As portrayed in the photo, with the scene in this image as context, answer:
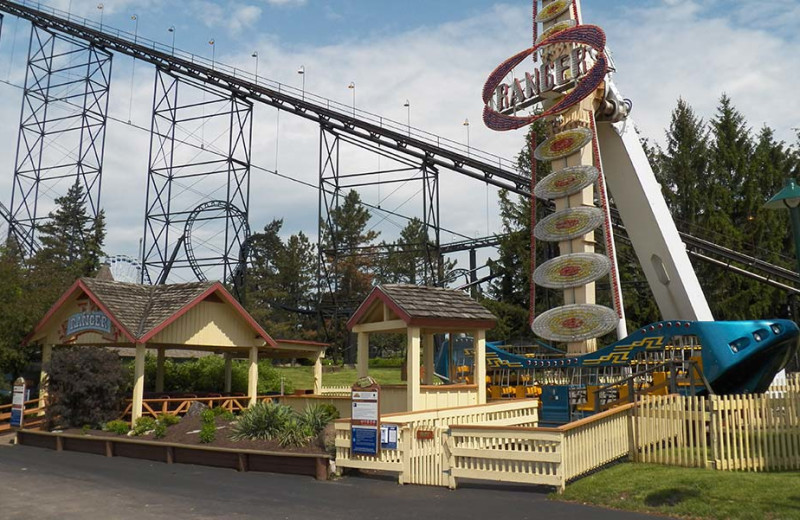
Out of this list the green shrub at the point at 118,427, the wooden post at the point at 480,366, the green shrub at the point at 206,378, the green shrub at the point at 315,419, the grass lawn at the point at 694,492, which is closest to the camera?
the grass lawn at the point at 694,492

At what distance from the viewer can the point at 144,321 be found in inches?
687

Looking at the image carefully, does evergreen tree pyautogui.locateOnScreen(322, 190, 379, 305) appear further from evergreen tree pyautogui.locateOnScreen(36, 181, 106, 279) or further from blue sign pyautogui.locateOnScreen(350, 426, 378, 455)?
blue sign pyautogui.locateOnScreen(350, 426, 378, 455)

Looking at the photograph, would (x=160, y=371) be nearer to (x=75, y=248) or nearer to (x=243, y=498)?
(x=243, y=498)

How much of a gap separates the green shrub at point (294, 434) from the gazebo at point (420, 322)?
7.00 ft

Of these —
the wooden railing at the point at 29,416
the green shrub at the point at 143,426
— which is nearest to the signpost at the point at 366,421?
the green shrub at the point at 143,426

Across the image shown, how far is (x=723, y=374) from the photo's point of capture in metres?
15.2

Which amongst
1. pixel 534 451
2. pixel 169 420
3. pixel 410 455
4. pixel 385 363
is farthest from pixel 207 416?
pixel 385 363

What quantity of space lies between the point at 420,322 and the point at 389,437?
368cm

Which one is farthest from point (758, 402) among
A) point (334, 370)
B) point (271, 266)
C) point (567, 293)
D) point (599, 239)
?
point (271, 266)

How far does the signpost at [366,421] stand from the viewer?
11.4 meters

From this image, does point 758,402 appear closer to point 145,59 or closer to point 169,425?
point 169,425

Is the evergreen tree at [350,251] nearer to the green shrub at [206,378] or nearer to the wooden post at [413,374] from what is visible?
the green shrub at [206,378]

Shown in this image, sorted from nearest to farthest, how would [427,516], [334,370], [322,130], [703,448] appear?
[427,516]
[703,448]
[322,130]
[334,370]

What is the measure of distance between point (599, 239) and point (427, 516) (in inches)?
1169
